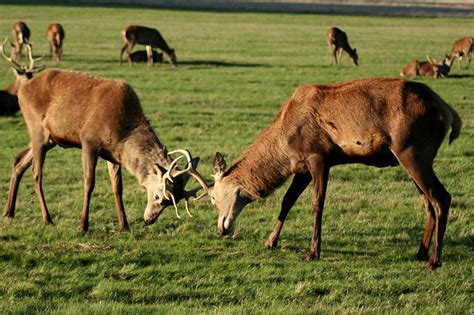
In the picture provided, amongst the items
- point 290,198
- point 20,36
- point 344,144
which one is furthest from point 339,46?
point 344,144

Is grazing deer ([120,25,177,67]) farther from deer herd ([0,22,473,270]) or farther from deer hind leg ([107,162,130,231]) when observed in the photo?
deer hind leg ([107,162,130,231])

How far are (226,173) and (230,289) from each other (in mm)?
2049

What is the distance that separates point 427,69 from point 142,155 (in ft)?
65.5

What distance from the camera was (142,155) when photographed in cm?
991

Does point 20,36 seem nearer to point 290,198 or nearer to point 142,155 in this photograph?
point 142,155

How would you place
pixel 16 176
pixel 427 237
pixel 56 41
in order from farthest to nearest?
pixel 56 41 < pixel 16 176 < pixel 427 237

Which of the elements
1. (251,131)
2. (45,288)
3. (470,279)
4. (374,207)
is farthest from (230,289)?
(251,131)

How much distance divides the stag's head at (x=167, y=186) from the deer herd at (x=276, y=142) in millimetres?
11

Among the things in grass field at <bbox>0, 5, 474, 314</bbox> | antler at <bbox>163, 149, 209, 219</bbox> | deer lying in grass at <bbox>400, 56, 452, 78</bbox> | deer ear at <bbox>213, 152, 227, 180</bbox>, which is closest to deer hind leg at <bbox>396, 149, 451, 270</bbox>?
grass field at <bbox>0, 5, 474, 314</bbox>

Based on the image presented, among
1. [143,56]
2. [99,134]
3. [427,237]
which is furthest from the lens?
[143,56]

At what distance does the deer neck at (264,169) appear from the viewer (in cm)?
915

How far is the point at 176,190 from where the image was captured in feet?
31.4

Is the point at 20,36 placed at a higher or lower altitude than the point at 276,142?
lower

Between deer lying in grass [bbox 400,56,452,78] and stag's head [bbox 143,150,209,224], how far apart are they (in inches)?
776
